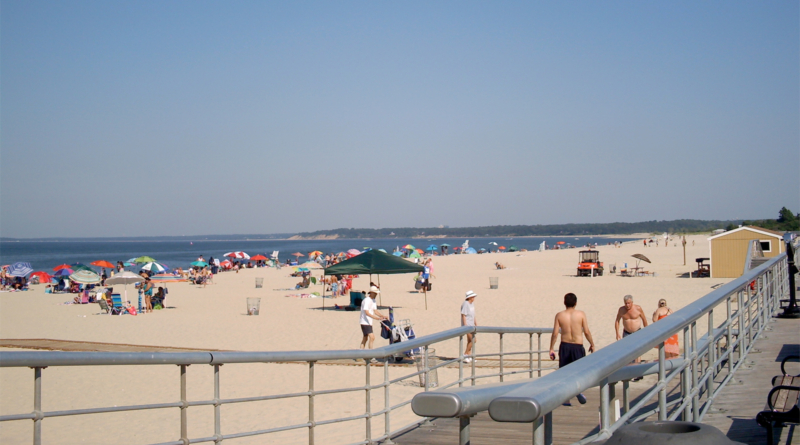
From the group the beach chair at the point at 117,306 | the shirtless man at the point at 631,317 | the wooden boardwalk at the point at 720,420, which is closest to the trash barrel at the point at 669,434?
the wooden boardwalk at the point at 720,420

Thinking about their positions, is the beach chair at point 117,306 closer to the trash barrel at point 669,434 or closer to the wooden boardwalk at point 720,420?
the wooden boardwalk at point 720,420

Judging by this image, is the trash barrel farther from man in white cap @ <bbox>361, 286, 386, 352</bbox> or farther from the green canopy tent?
the green canopy tent

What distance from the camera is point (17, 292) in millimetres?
36312

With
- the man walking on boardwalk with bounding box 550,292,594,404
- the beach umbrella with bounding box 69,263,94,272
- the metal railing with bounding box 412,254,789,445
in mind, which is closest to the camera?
the metal railing with bounding box 412,254,789,445

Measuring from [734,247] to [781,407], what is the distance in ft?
100

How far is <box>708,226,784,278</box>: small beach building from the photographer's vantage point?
29.1 m

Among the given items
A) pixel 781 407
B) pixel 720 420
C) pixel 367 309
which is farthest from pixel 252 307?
pixel 781 407

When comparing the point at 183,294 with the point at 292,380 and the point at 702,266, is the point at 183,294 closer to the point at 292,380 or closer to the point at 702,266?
the point at 292,380

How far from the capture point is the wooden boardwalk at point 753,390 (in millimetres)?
4141

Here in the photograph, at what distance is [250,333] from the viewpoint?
1822 cm

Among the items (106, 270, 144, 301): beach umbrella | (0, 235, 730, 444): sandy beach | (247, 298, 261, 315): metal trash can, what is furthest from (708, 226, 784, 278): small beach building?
(106, 270, 144, 301): beach umbrella

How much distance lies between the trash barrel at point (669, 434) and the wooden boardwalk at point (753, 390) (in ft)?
8.08

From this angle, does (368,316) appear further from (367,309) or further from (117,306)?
(117,306)

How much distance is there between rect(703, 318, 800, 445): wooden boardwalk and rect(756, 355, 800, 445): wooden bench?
14 cm
